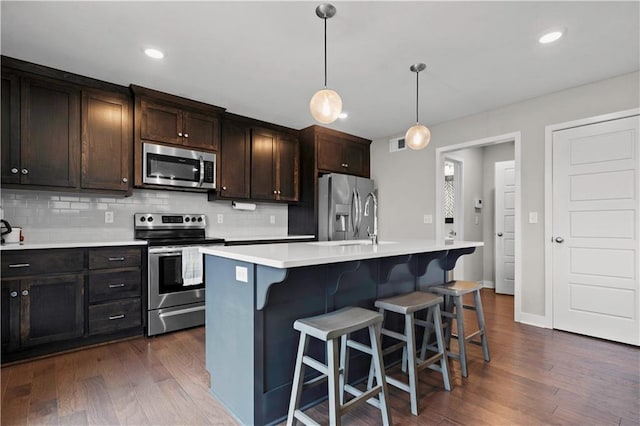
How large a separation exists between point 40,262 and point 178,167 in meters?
1.44

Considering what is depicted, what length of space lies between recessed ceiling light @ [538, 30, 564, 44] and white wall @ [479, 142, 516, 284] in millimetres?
3147

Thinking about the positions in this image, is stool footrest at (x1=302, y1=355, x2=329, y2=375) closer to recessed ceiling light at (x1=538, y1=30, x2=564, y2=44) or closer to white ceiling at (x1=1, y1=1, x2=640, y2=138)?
white ceiling at (x1=1, y1=1, x2=640, y2=138)

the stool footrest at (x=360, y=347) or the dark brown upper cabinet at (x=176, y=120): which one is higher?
the dark brown upper cabinet at (x=176, y=120)

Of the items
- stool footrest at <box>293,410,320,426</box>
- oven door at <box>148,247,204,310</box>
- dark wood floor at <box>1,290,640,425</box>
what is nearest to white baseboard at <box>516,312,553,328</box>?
dark wood floor at <box>1,290,640,425</box>

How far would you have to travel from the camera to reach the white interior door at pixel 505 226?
4.95m

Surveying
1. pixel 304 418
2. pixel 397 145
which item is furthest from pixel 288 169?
pixel 304 418

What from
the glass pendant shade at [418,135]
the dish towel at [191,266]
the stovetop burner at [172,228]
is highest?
the glass pendant shade at [418,135]

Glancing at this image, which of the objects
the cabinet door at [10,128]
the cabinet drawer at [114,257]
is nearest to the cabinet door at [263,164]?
the cabinet drawer at [114,257]

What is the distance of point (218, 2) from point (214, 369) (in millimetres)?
2253

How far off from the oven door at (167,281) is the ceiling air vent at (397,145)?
3262 millimetres

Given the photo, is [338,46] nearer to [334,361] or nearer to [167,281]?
[334,361]

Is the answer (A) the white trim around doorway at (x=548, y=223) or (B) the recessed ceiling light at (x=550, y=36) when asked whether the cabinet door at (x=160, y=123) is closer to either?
(B) the recessed ceiling light at (x=550, y=36)

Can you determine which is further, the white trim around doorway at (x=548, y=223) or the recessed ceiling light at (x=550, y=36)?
the white trim around doorway at (x=548, y=223)

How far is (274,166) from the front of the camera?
4402 millimetres
